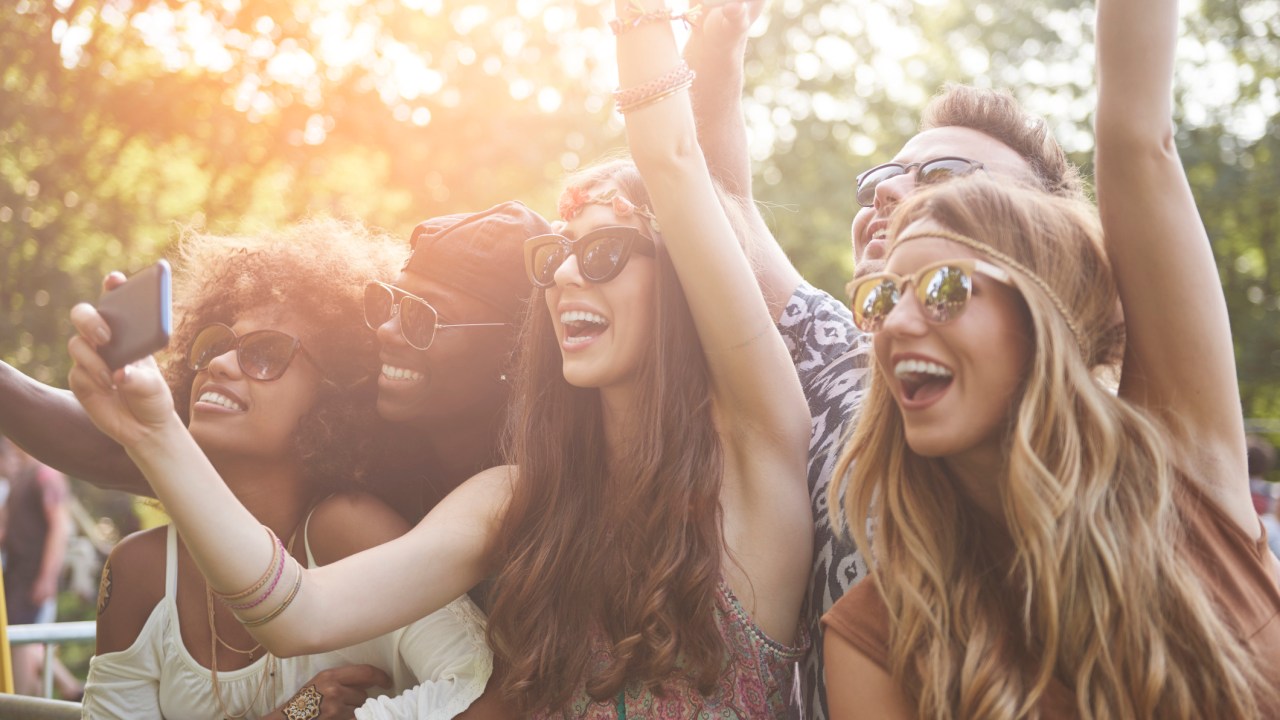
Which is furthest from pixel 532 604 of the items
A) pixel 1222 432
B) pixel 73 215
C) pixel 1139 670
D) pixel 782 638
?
pixel 73 215

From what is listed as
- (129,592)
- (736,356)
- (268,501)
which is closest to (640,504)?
(736,356)

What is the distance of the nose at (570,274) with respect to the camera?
→ 8.73ft

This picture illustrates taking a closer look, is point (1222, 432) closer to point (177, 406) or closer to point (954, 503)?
point (954, 503)

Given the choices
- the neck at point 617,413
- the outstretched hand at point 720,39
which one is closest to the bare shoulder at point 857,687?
the neck at point 617,413

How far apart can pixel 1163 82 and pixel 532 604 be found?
65.2 inches

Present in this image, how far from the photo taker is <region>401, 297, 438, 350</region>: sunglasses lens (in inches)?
122

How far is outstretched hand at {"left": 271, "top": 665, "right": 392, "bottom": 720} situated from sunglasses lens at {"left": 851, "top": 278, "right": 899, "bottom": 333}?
1474 millimetres

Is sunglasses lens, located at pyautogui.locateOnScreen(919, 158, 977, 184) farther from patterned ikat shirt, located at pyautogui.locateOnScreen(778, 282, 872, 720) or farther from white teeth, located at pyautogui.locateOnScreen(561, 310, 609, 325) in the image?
white teeth, located at pyautogui.locateOnScreen(561, 310, 609, 325)

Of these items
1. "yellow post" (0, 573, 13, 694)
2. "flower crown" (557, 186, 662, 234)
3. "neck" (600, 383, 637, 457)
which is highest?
"flower crown" (557, 186, 662, 234)

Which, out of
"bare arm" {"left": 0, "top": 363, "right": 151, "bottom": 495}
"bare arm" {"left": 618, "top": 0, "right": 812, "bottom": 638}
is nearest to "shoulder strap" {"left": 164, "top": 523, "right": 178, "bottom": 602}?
"bare arm" {"left": 0, "top": 363, "right": 151, "bottom": 495}

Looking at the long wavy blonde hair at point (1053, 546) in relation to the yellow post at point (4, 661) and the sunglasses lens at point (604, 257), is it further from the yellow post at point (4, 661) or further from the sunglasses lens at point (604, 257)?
the yellow post at point (4, 661)

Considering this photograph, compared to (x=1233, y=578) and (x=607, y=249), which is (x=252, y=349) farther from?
(x=1233, y=578)

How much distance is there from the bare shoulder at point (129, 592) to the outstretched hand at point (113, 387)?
112 centimetres

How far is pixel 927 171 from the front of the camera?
2986mm
